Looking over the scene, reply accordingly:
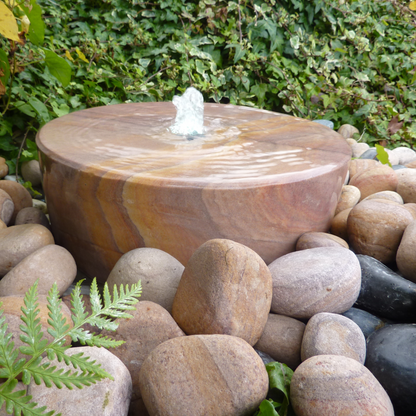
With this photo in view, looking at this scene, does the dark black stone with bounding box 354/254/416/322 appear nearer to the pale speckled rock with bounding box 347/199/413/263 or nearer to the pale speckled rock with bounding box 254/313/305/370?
the pale speckled rock with bounding box 347/199/413/263

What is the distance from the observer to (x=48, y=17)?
333cm

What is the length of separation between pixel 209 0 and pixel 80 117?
211 centimetres

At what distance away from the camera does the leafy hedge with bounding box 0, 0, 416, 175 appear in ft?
11.0

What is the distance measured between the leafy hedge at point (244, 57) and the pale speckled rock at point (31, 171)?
487 millimetres

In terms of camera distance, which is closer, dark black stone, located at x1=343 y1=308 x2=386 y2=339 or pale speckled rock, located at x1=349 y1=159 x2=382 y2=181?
dark black stone, located at x1=343 y1=308 x2=386 y2=339

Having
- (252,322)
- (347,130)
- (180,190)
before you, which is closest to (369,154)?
(347,130)

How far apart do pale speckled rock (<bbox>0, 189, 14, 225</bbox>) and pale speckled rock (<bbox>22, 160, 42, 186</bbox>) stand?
629 mm

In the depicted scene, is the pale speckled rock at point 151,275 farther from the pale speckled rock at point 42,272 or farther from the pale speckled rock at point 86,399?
the pale speckled rock at point 86,399

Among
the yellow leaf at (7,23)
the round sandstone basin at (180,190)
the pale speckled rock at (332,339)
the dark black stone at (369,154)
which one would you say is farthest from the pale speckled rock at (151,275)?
the dark black stone at (369,154)

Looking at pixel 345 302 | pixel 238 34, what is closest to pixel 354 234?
pixel 345 302

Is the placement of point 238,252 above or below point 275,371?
above

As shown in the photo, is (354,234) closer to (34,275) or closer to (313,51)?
(34,275)

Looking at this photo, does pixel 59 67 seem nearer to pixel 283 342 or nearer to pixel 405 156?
pixel 283 342

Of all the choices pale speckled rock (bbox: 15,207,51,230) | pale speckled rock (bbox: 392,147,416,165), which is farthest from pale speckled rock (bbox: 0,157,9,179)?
pale speckled rock (bbox: 392,147,416,165)
